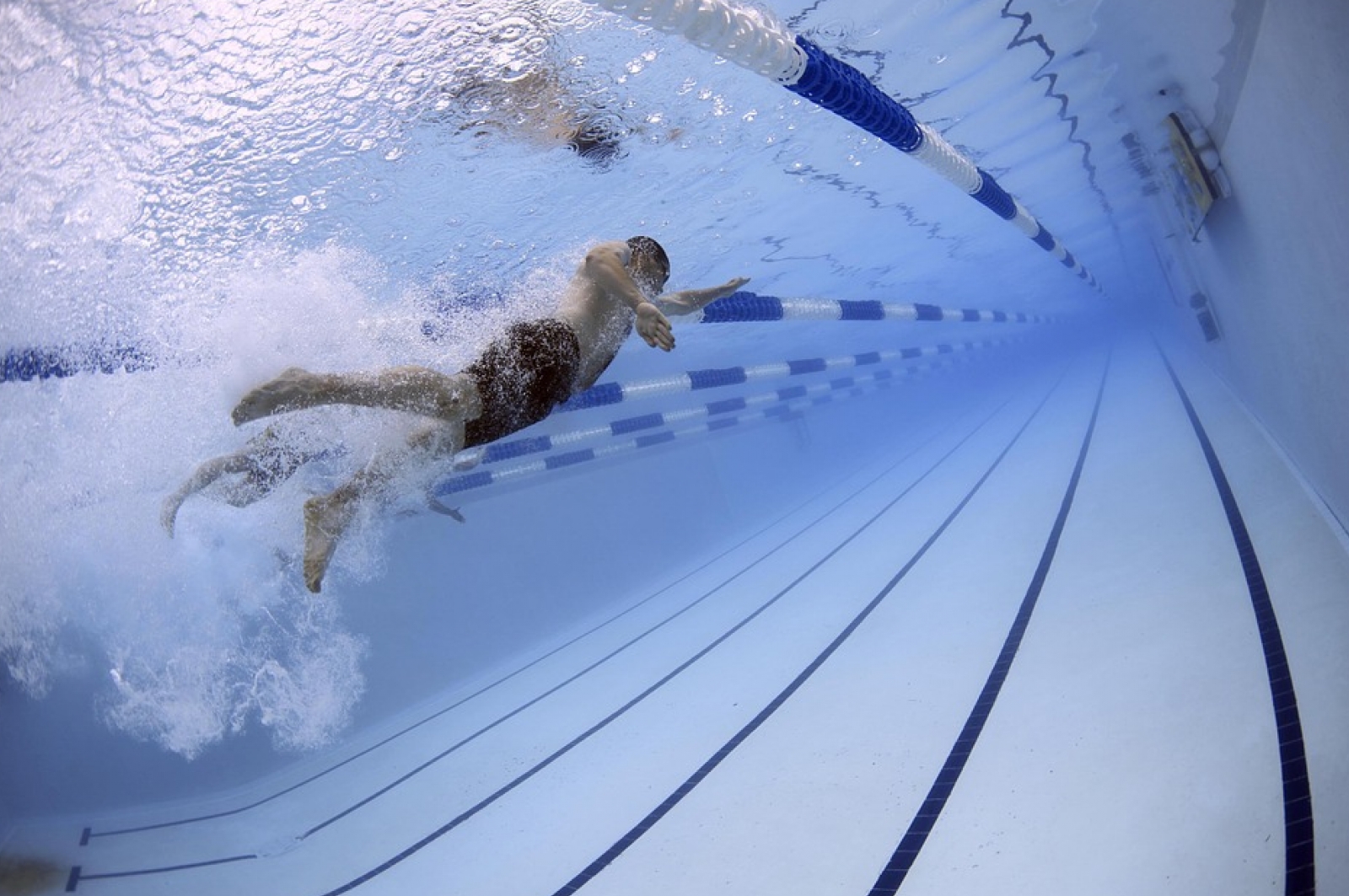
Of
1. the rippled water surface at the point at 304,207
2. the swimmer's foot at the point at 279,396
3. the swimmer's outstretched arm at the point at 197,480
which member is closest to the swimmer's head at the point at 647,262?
the rippled water surface at the point at 304,207

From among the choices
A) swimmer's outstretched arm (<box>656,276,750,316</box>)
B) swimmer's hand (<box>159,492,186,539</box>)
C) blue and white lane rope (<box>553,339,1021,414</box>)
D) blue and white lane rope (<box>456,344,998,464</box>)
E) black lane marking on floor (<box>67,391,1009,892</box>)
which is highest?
blue and white lane rope (<box>553,339,1021,414</box>)

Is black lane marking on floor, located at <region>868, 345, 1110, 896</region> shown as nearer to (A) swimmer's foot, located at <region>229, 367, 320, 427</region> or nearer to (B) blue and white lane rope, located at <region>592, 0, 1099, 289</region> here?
(A) swimmer's foot, located at <region>229, 367, 320, 427</region>

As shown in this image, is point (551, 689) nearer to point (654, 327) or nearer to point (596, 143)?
point (654, 327)

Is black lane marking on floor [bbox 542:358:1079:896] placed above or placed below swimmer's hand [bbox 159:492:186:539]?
below

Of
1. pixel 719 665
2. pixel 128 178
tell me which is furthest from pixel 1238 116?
pixel 128 178

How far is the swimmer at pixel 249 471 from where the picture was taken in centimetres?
338

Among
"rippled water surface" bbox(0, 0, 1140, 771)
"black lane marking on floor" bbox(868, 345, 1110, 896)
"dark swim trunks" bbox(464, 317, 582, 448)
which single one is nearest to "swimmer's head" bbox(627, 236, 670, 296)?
"dark swim trunks" bbox(464, 317, 582, 448)

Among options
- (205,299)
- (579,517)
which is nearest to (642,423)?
(579,517)

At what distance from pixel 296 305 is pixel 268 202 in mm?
760

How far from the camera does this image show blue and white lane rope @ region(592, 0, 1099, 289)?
9.57ft

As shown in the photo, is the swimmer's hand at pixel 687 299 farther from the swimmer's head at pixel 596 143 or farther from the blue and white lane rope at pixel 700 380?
the swimmer's head at pixel 596 143

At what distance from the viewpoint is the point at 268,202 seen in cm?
448

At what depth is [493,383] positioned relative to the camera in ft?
9.87

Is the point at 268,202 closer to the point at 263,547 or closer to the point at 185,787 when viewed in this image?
the point at 263,547
